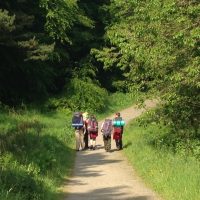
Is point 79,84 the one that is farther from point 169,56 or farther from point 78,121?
point 169,56

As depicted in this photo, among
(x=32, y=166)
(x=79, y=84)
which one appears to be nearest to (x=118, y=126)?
(x=32, y=166)

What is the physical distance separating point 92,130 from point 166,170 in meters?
9.19

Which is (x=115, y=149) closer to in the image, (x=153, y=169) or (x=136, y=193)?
(x=153, y=169)

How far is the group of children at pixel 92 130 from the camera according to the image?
70.9 ft

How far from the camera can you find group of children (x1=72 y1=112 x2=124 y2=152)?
21.6 m

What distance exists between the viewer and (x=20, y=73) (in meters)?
36.3

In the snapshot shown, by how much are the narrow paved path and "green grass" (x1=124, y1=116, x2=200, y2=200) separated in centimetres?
26

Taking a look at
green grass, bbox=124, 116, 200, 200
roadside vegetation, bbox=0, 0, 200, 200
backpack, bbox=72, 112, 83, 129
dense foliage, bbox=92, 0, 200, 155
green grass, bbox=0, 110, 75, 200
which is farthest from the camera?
backpack, bbox=72, 112, 83, 129

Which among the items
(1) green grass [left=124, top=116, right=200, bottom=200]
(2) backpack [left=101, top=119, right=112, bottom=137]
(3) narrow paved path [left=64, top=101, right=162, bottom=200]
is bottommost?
(3) narrow paved path [left=64, top=101, right=162, bottom=200]

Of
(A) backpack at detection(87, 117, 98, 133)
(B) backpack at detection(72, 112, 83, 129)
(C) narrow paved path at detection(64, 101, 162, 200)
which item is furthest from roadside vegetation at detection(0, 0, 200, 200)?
(A) backpack at detection(87, 117, 98, 133)

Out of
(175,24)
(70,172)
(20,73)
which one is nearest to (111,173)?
(70,172)

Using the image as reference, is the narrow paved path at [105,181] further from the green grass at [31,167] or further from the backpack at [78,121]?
the backpack at [78,121]

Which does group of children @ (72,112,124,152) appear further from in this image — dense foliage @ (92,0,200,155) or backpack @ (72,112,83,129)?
dense foliage @ (92,0,200,155)

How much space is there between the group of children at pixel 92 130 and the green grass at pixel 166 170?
0.91 metres
